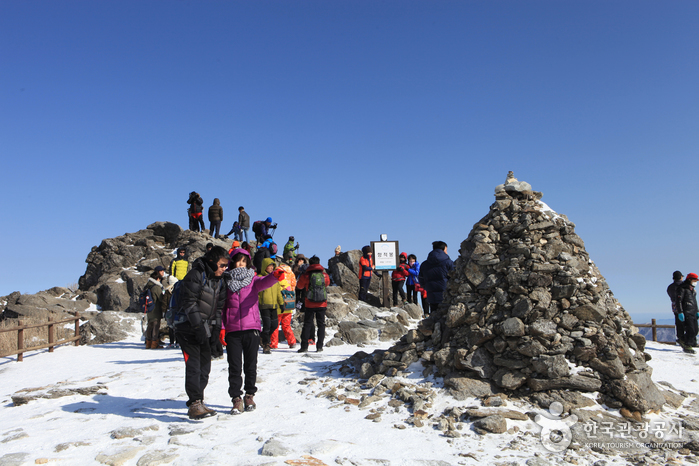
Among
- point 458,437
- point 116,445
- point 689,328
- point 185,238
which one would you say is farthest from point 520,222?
point 185,238

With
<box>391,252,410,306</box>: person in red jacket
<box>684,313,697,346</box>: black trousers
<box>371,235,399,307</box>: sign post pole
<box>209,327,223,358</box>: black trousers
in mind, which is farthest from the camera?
<box>391,252,410,306</box>: person in red jacket

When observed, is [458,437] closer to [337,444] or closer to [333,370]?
[337,444]

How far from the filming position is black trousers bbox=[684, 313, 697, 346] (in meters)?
10.8

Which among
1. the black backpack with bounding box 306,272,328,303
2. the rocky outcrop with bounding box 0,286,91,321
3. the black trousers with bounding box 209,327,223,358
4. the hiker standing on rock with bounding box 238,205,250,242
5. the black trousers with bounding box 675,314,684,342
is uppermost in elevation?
the hiker standing on rock with bounding box 238,205,250,242

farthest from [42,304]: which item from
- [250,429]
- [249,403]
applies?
[250,429]

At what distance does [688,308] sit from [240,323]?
→ 11.4 m

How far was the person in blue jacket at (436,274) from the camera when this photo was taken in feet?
30.7

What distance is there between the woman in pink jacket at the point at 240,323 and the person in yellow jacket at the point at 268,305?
3.50 m

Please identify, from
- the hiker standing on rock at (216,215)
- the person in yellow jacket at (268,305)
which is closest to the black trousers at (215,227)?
the hiker standing on rock at (216,215)

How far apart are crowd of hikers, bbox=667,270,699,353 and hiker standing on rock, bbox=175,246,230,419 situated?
11453 mm

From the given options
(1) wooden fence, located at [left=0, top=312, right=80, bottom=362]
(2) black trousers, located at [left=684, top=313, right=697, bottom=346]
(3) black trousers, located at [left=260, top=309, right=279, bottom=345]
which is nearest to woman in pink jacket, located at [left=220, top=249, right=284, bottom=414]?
(3) black trousers, located at [left=260, top=309, right=279, bottom=345]

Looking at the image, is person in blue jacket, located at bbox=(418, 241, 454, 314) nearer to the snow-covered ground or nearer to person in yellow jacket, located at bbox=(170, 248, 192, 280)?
the snow-covered ground

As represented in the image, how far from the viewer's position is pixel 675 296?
36.7ft

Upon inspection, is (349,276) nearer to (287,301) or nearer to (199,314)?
(287,301)
